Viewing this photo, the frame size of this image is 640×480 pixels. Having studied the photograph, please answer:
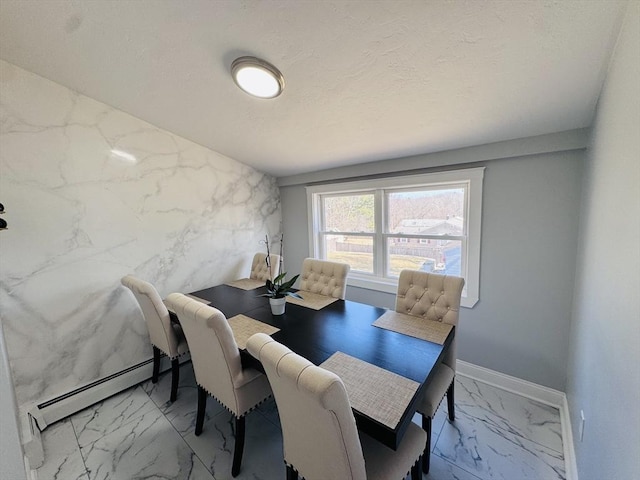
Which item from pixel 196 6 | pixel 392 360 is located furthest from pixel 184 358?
pixel 196 6

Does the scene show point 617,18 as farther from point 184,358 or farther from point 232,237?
point 184,358

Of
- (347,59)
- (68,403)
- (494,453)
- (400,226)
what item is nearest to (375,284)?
(400,226)

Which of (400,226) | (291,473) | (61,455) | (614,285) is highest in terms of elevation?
(400,226)

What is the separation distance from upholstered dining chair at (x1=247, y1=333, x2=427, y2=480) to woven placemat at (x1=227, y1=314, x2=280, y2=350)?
60cm

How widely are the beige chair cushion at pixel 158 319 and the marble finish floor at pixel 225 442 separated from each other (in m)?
0.48

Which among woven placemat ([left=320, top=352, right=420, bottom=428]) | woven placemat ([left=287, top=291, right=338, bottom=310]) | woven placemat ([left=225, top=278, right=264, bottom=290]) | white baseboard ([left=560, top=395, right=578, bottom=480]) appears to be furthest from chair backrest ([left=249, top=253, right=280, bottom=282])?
white baseboard ([left=560, top=395, right=578, bottom=480])

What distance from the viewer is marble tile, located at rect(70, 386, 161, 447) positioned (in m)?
1.78

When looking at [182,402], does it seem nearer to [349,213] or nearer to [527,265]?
Result: [349,213]

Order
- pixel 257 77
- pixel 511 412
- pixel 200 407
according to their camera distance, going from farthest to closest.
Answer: pixel 511 412 → pixel 200 407 → pixel 257 77

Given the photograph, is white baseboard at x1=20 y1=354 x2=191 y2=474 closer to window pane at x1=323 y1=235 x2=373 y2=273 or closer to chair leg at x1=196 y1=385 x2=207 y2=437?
chair leg at x1=196 y1=385 x2=207 y2=437

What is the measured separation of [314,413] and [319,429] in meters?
0.08

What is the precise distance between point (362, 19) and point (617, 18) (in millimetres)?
911

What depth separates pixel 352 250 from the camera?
122 inches

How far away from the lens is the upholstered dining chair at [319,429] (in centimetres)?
75
